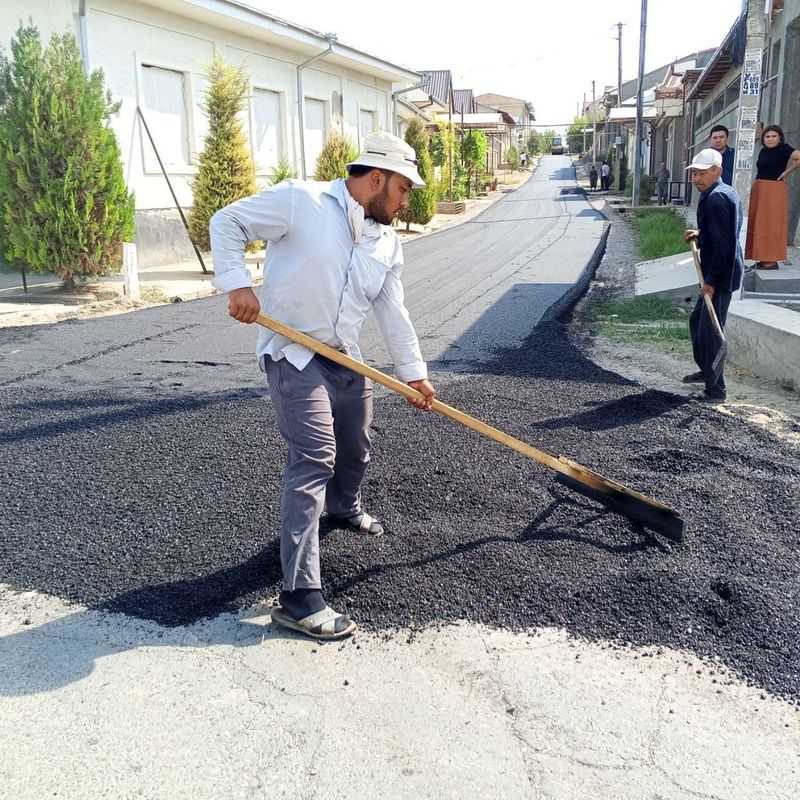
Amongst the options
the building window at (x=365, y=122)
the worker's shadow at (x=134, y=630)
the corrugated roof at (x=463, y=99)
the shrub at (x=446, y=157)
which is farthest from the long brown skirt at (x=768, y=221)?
the corrugated roof at (x=463, y=99)

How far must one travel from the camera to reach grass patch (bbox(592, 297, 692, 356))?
7.95 meters

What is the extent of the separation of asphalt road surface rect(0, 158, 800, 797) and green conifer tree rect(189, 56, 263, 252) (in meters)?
8.00

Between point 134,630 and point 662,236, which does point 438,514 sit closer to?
point 134,630

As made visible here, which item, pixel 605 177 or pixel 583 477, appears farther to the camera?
pixel 605 177

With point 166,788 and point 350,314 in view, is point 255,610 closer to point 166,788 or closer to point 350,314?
point 166,788

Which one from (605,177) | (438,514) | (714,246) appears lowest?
(438,514)

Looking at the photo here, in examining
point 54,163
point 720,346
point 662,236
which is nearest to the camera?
point 720,346

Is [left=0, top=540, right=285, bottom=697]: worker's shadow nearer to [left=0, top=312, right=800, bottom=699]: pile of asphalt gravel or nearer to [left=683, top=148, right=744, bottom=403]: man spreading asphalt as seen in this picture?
[left=0, top=312, right=800, bottom=699]: pile of asphalt gravel

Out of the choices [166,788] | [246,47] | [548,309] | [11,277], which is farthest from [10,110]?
[166,788]

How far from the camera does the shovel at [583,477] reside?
3.04 m

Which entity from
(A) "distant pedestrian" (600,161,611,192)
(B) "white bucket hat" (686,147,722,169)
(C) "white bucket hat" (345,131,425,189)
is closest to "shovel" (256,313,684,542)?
(C) "white bucket hat" (345,131,425,189)

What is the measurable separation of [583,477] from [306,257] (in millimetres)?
1610

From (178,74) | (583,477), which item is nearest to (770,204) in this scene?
(583,477)

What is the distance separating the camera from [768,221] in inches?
371
